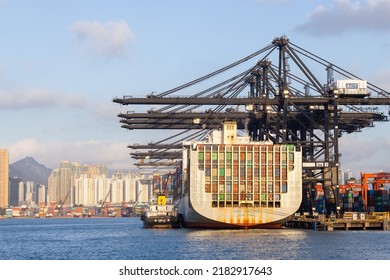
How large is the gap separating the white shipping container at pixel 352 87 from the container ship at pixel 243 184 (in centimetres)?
1761

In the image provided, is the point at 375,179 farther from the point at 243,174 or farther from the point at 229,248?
the point at 229,248

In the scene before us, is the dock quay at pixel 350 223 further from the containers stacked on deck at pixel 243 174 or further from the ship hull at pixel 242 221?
the containers stacked on deck at pixel 243 174

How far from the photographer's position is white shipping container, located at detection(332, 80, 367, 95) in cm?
11100

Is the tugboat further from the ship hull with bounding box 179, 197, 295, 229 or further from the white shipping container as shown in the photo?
the white shipping container

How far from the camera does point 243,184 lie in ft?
314

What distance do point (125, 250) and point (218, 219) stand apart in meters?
24.2

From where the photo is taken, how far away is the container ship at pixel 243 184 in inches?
3745

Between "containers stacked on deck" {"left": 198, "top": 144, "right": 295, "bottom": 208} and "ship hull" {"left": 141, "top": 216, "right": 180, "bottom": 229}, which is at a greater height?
"containers stacked on deck" {"left": 198, "top": 144, "right": 295, "bottom": 208}

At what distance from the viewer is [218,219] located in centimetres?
9469

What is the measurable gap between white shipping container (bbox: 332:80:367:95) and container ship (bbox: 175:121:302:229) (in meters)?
17.6

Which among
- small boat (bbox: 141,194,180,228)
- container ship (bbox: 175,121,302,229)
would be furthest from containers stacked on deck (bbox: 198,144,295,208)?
small boat (bbox: 141,194,180,228)

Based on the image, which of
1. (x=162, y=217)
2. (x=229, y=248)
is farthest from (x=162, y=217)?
(x=229, y=248)

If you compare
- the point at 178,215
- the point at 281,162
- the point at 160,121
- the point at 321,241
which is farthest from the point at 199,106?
the point at 321,241
